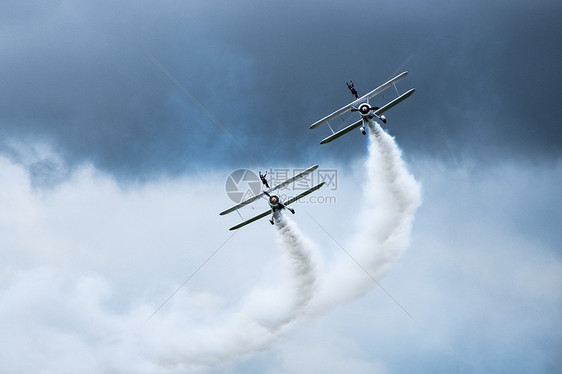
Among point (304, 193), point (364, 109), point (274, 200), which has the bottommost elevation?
point (274, 200)

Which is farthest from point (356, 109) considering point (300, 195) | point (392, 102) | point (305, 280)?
point (305, 280)

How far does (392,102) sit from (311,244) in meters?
24.4

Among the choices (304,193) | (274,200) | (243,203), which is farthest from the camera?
(243,203)

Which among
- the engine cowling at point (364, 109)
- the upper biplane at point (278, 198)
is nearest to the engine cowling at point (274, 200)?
the upper biplane at point (278, 198)

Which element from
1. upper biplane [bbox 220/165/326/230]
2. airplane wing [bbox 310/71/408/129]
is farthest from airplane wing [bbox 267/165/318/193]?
airplane wing [bbox 310/71/408/129]

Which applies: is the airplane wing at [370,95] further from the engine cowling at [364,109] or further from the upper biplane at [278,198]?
the upper biplane at [278,198]

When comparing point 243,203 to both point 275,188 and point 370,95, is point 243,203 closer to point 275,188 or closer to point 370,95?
point 275,188

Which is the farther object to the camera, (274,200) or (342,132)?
(342,132)

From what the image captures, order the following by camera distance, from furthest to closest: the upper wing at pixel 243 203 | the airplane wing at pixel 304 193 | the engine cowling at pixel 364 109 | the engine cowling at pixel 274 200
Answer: the upper wing at pixel 243 203 < the engine cowling at pixel 364 109 < the airplane wing at pixel 304 193 < the engine cowling at pixel 274 200

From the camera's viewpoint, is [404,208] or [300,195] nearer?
[300,195]

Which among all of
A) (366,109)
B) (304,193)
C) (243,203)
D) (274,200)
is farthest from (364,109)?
(243,203)

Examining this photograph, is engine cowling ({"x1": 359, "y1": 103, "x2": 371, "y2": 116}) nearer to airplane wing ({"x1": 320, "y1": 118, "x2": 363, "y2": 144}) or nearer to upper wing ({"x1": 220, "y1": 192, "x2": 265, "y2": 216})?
airplane wing ({"x1": 320, "y1": 118, "x2": 363, "y2": 144})

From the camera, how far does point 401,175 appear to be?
14362cm

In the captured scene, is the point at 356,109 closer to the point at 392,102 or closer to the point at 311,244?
the point at 392,102
